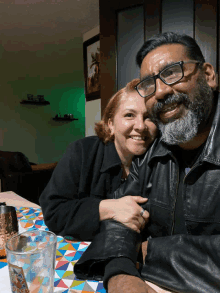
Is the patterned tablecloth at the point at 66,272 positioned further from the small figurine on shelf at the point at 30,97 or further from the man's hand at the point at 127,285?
the small figurine on shelf at the point at 30,97

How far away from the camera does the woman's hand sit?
0.90 metres

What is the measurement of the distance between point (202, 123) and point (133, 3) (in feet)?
4.27

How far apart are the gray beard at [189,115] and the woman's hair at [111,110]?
0.34m

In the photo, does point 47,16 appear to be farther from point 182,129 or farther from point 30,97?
point 30,97

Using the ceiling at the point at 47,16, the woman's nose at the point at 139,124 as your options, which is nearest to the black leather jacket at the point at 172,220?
the woman's nose at the point at 139,124

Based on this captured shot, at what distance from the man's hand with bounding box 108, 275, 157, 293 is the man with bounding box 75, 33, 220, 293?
9cm

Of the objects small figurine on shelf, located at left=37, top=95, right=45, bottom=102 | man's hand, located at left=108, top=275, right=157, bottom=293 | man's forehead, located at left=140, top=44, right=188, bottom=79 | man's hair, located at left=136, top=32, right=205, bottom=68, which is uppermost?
small figurine on shelf, located at left=37, top=95, right=45, bottom=102

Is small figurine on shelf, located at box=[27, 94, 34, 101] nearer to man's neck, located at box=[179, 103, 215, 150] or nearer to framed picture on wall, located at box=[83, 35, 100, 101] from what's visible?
framed picture on wall, located at box=[83, 35, 100, 101]

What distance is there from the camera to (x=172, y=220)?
1.01 metres

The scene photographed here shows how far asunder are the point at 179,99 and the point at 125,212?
522 mm

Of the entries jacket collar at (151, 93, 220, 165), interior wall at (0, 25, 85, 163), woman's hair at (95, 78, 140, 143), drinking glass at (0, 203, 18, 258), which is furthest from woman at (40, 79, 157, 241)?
interior wall at (0, 25, 85, 163)

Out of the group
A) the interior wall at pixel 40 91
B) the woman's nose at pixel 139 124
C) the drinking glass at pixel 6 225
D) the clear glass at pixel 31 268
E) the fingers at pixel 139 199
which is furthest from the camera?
the interior wall at pixel 40 91

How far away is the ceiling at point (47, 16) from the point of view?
290cm

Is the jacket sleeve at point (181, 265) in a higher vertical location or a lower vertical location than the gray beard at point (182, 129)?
lower
